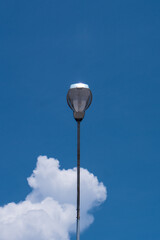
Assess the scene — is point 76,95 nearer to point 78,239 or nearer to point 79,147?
point 79,147

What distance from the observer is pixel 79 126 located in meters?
38.5

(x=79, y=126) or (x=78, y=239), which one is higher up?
(x=79, y=126)

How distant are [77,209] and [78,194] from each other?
1.38 feet

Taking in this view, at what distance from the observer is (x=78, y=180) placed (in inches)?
1496

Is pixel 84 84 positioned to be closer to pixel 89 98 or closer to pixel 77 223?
pixel 89 98

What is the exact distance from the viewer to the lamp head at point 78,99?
38.4m

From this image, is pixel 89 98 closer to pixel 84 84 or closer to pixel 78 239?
pixel 84 84

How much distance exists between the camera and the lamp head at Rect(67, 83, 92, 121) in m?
38.4

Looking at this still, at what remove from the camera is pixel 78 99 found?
38.4m

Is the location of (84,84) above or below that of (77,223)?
above

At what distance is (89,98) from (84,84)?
1.38 ft

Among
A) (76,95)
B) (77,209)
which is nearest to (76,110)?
(76,95)

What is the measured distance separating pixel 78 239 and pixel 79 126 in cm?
319

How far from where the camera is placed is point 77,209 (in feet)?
124
